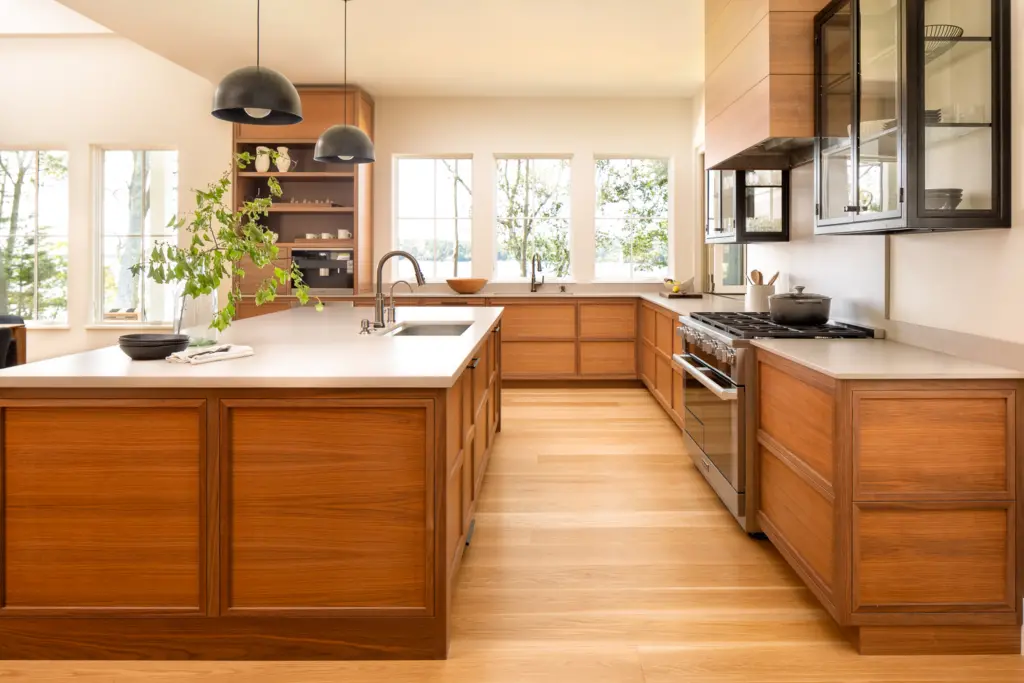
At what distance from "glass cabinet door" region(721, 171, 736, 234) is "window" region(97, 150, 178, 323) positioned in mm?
5370

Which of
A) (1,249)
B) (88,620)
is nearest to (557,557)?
(88,620)

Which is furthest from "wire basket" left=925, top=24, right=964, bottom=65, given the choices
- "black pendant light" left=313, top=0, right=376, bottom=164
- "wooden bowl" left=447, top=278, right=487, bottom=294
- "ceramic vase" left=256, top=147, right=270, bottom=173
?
"ceramic vase" left=256, top=147, right=270, bottom=173

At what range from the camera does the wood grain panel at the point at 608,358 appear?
7.06m

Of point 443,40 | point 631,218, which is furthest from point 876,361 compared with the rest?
point 631,218

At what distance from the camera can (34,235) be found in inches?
293

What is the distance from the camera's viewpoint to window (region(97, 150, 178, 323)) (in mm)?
7430

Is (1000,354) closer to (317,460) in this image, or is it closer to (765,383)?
(765,383)

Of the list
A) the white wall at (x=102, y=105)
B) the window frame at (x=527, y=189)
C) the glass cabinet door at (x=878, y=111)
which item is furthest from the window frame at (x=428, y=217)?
the glass cabinet door at (x=878, y=111)

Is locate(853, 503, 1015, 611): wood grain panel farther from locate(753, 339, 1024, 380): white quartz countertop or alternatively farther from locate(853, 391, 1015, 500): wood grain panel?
locate(753, 339, 1024, 380): white quartz countertop

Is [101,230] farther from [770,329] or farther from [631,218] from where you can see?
[770,329]

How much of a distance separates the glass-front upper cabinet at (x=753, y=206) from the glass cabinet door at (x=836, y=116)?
1.08m

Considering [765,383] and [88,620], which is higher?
[765,383]

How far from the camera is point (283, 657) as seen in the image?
214 centimetres

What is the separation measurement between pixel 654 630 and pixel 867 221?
64.6 inches
